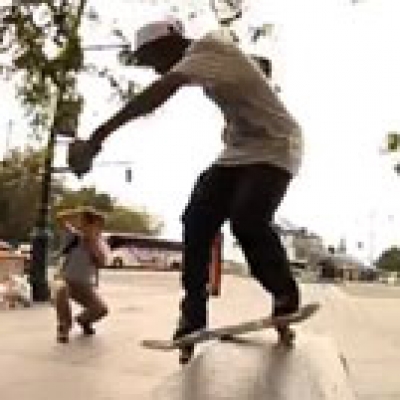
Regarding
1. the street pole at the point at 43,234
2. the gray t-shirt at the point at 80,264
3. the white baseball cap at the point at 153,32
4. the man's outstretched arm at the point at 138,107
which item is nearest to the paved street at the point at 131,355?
the gray t-shirt at the point at 80,264

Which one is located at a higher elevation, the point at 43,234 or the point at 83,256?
the point at 83,256

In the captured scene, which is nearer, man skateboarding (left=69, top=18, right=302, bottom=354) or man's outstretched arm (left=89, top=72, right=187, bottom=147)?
man's outstretched arm (left=89, top=72, right=187, bottom=147)

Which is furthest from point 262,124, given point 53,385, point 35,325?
point 35,325

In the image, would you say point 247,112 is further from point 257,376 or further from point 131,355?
point 131,355

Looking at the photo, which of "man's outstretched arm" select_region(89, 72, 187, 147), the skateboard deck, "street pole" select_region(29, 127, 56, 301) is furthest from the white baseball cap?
"street pole" select_region(29, 127, 56, 301)

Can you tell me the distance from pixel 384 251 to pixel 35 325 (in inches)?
5669

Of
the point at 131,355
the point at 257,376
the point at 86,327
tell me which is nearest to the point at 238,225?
the point at 257,376

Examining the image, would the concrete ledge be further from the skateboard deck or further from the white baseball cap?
the white baseball cap

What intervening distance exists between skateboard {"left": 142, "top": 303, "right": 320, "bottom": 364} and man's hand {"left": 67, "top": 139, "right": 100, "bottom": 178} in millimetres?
959

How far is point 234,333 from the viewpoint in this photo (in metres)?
5.45

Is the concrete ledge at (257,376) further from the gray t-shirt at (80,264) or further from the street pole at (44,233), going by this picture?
the street pole at (44,233)

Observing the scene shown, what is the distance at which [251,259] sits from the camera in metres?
5.37

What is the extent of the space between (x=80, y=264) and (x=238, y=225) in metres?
5.01

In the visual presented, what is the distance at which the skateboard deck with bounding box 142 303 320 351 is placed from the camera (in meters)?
5.21
